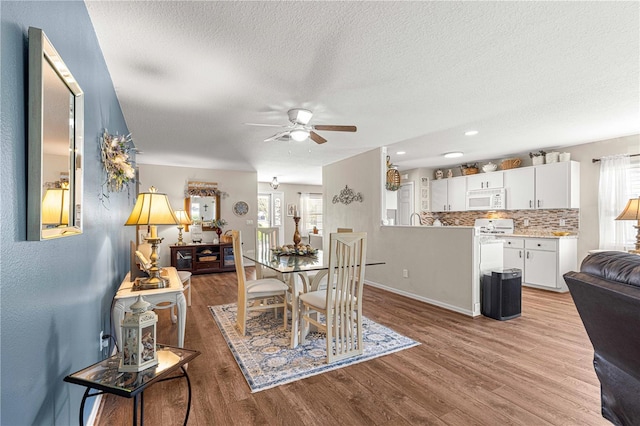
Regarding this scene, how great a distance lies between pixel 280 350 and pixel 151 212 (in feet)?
5.33

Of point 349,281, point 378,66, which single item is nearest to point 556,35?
point 378,66

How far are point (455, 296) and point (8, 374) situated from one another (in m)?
4.12

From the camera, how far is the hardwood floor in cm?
189

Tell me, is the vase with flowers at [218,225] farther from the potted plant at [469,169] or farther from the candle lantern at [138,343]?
the candle lantern at [138,343]

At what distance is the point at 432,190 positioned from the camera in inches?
284

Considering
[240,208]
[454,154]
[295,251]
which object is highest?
[454,154]

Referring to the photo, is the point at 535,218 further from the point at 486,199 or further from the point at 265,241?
the point at 265,241

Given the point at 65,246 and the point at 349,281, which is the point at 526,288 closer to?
the point at 349,281

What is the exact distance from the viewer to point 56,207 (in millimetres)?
1146

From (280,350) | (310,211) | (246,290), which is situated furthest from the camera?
(310,211)

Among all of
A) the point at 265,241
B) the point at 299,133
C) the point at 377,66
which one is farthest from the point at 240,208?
the point at 377,66

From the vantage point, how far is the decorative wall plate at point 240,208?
727 centimetres

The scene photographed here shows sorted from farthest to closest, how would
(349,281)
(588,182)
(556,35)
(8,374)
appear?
(588,182) < (349,281) < (556,35) < (8,374)

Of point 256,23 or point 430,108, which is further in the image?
point 430,108
